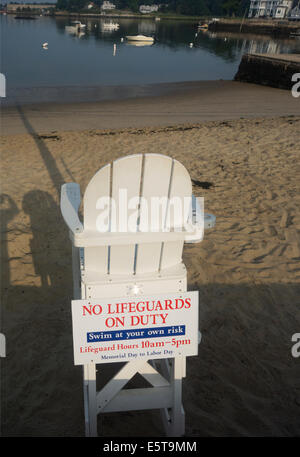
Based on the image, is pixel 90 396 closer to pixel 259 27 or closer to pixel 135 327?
pixel 135 327

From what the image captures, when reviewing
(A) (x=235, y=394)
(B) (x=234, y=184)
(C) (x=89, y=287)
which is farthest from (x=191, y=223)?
(B) (x=234, y=184)

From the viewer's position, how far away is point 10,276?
386cm

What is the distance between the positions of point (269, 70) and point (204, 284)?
18.6 metres

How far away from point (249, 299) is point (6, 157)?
5884mm

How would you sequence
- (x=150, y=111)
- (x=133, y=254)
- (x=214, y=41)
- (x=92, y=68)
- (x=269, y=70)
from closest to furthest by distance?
(x=133, y=254) < (x=150, y=111) < (x=269, y=70) < (x=92, y=68) < (x=214, y=41)

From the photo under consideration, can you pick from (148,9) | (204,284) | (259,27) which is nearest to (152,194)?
(204,284)

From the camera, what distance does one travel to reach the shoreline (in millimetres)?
11031

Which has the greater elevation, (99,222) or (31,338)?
(99,222)

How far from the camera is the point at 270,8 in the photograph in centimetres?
9250

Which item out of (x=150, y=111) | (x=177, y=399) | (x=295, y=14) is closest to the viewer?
(x=177, y=399)

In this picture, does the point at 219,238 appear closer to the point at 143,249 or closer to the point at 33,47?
the point at 143,249

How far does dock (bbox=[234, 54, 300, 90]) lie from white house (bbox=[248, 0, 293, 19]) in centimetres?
8153

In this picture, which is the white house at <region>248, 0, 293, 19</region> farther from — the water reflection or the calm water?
the calm water

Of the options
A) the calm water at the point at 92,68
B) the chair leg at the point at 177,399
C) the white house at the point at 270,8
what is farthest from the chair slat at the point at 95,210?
the white house at the point at 270,8
